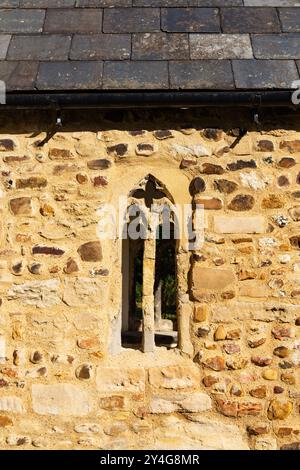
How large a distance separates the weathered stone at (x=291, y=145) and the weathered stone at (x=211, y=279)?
94 cm

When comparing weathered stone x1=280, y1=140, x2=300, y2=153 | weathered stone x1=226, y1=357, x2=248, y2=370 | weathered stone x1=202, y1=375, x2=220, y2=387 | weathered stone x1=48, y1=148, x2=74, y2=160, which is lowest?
weathered stone x1=202, y1=375, x2=220, y2=387

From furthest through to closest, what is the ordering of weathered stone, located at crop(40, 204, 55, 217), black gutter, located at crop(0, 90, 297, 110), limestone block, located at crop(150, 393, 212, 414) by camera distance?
weathered stone, located at crop(40, 204, 55, 217)
limestone block, located at crop(150, 393, 212, 414)
black gutter, located at crop(0, 90, 297, 110)

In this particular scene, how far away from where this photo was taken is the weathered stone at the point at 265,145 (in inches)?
157

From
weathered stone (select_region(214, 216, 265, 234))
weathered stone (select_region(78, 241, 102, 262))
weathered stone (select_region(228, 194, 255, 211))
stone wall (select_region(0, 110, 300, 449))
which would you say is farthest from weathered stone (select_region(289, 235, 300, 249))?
weathered stone (select_region(78, 241, 102, 262))

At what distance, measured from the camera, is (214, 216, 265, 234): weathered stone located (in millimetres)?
3930

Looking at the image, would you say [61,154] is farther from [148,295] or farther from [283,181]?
[283,181]

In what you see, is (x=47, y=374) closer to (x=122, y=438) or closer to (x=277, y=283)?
(x=122, y=438)

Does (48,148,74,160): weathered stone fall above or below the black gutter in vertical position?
below

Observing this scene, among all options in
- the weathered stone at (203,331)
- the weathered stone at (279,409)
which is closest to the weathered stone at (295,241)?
the weathered stone at (203,331)

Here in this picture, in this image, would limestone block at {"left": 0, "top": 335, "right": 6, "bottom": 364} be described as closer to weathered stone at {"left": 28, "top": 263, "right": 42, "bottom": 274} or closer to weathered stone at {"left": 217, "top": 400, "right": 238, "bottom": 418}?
weathered stone at {"left": 28, "top": 263, "right": 42, "bottom": 274}

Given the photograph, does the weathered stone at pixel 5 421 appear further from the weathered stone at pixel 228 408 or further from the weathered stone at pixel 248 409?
the weathered stone at pixel 248 409

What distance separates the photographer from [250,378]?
3.86m

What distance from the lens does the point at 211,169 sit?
13.0 ft

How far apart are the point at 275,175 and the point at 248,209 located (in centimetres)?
30
